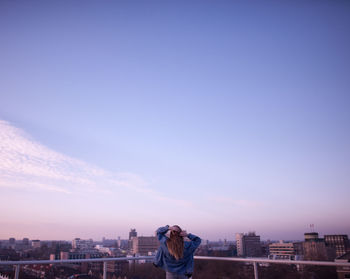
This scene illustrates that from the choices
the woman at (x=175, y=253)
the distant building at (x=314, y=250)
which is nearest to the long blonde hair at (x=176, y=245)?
the woman at (x=175, y=253)

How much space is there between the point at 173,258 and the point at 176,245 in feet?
0.55

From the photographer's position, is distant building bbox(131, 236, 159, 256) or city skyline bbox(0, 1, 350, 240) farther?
city skyline bbox(0, 1, 350, 240)

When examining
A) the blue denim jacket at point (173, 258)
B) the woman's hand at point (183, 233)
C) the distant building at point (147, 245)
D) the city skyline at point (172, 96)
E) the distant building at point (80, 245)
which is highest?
the city skyline at point (172, 96)

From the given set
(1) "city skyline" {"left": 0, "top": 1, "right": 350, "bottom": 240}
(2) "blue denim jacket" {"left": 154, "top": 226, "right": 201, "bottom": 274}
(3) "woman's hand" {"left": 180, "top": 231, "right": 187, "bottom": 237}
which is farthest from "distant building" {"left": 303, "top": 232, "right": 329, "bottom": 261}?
(1) "city skyline" {"left": 0, "top": 1, "right": 350, "bottom": 240}

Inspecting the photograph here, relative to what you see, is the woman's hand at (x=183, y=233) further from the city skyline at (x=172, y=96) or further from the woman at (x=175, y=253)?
the city skyline at (x=172, y=96)

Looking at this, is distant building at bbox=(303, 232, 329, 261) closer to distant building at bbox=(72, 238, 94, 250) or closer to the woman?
the woman

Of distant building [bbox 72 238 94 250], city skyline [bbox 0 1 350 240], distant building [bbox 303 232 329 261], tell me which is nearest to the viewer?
distant building [bbox 303 232 329 261]

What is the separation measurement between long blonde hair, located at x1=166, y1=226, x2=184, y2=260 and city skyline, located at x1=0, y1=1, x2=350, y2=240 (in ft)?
16.8

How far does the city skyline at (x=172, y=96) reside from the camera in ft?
31.0

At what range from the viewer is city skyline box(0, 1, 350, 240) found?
31.0ft

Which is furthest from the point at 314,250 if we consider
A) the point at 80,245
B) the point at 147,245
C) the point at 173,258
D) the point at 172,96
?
the point at 80,245

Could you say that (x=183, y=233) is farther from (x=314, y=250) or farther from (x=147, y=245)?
(x=314, y=250)

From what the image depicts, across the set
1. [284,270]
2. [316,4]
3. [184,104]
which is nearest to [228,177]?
[184,104]

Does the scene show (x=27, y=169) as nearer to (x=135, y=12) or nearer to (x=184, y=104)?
(x=184, y=104)
